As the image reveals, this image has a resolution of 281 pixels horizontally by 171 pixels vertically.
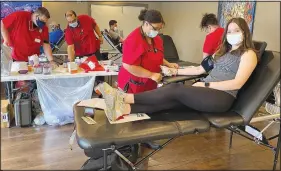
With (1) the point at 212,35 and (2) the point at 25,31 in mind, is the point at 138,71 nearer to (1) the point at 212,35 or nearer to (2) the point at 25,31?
(1) the point at 212,35

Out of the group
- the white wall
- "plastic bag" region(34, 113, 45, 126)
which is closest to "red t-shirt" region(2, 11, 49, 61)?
"plastic bag" region(34, 113, 45, 126)

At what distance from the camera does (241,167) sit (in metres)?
1.94

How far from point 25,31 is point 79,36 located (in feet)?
2.04

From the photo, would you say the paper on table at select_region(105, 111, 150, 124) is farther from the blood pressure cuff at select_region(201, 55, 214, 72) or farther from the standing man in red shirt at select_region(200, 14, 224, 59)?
the standing man in red shirt at select_region(200, 14, 224, 59)

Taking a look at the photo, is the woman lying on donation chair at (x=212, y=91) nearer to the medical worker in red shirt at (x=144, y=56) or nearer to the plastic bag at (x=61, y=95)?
the medical worker in red shirt at (x=144, y=56)

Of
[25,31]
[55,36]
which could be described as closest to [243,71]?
[25,31]

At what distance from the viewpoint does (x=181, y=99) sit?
1642 millimetres

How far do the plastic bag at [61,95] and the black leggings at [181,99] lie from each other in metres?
1.20

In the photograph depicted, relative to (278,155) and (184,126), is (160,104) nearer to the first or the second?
(184,126)

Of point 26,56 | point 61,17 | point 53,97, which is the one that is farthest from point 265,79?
point 61,17

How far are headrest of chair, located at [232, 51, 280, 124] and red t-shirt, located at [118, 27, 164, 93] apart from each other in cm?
67

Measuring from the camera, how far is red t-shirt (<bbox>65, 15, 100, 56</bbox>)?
318 centimetres

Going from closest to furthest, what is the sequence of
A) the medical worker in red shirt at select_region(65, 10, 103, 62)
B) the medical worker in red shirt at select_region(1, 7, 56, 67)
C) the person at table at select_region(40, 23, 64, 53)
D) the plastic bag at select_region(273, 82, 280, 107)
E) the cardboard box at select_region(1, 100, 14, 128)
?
the plastic bag at select_region(273, 82, 280, 107) → the cardboard box at select_region(1, 100, 14, 128) → the medical worker in red shirt at select_region(1, 7, 56, 67) → the medical worker in red shirt at select_region(65, 10, 103, 62) → the person at table at select_region(40, 23, 64, 53)

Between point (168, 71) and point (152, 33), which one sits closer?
point (152, 33)
